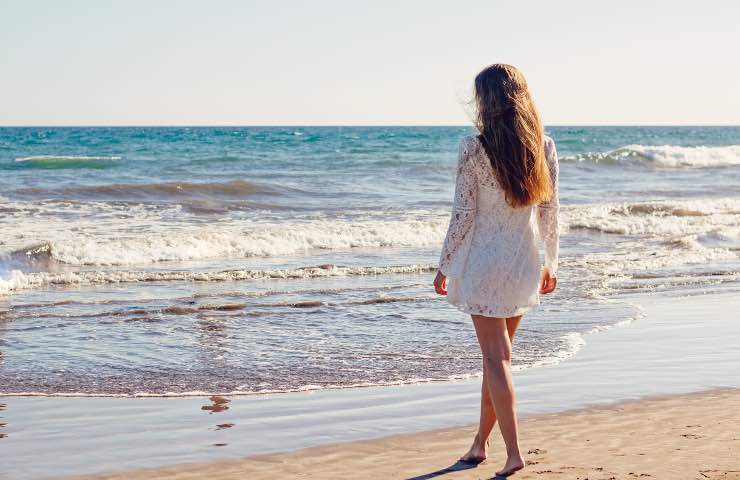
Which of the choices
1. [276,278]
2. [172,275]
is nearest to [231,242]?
[172,275]

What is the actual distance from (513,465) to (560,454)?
49 cm

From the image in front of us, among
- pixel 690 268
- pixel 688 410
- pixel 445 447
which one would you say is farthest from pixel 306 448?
pixel 690 268

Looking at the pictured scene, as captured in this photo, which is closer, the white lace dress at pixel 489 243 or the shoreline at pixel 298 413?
the white lace dress at pixel 489 243

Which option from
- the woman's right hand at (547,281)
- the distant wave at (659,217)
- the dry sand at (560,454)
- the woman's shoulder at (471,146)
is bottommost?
the distant wave at (659,217)

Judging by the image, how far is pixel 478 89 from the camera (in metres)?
4.16

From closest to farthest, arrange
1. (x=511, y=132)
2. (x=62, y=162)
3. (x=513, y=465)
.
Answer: (x=511, y=132), (x=513, y=465), (x=62, y=162)

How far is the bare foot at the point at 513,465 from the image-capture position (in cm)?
438

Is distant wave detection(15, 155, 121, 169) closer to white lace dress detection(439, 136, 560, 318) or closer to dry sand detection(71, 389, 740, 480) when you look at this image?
dry sand detection(71, 389, 740, 480)

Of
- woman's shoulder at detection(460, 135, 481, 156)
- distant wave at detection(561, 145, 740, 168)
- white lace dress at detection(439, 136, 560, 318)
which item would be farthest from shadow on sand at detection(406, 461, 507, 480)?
distant wave at detection(561, 145, 740, 168)

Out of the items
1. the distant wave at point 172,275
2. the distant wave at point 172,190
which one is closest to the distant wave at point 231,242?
the distant wave at point 172,275

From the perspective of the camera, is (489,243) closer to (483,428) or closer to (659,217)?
(483,428)

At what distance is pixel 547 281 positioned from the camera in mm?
Result: 4391

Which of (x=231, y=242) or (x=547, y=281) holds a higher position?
(x=547, y=281)

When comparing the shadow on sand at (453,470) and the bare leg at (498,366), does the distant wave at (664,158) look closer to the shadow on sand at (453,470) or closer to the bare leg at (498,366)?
→ the shadow on sand at (453,470)
